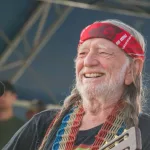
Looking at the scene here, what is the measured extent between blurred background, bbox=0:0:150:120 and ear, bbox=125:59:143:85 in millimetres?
3085

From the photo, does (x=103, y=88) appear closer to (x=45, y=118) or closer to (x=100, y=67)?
(x=100, y=67)

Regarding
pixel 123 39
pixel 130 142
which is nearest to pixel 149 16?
pixel 123 39

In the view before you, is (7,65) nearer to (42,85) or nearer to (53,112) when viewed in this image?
(42,85)

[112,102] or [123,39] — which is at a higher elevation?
[123,39]

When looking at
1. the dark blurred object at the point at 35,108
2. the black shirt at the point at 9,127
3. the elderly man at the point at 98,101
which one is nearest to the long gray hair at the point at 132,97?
the elderly man at the point at 98,101

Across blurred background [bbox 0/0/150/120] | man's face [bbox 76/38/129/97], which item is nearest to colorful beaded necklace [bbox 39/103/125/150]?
man's face [bbox 76/38/129/97]

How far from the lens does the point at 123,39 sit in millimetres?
3113

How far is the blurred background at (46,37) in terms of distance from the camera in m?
6.52

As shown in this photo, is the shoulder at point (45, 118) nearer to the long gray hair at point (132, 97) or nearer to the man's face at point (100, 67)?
the long gray hair at point (132, 97)

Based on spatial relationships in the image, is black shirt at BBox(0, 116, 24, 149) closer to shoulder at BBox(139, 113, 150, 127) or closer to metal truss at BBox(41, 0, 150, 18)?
metal truss at BBox(41, 0, 150, 18)

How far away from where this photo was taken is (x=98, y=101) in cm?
303

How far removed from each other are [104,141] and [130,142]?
53 cm

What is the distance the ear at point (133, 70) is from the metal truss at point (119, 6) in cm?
311

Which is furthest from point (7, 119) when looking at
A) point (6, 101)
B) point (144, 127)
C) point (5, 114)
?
point (144, 127)
